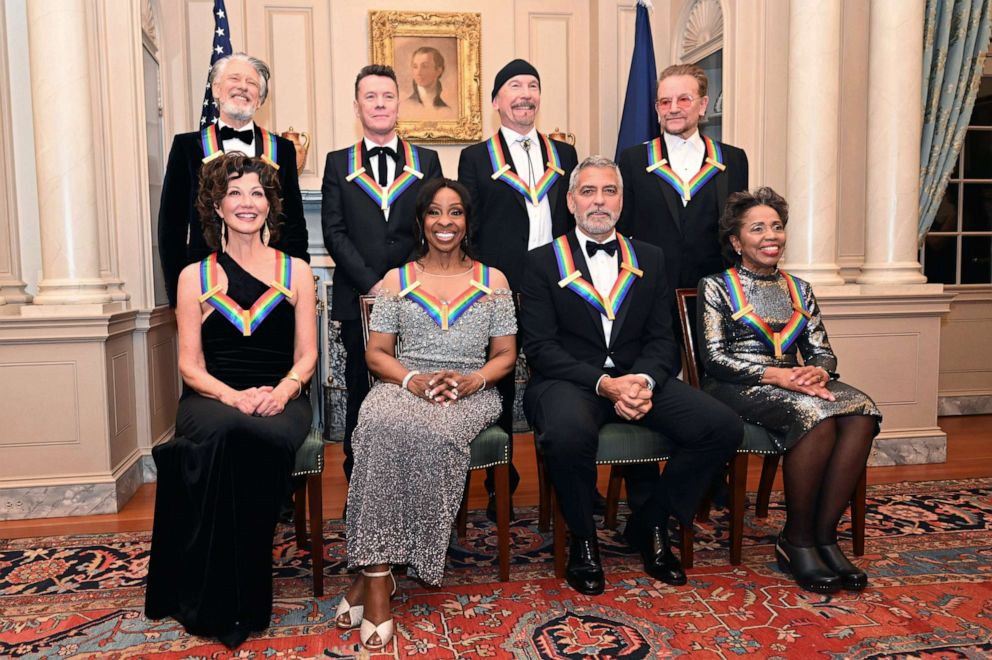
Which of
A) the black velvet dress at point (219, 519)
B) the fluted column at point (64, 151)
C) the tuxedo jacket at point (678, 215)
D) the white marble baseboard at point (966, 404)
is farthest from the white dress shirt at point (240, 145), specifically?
the white marble baseboard at point (966, 404)

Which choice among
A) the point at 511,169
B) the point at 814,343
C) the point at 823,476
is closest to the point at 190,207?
the point at 511,169

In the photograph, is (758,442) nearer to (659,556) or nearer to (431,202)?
(659,556)

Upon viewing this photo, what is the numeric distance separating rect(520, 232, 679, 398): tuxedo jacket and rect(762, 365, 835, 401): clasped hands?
360mm

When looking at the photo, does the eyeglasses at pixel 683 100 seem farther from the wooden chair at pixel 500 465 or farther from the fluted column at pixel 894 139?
the fluted column at pixel 894 139

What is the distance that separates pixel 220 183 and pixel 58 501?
1.86 metres

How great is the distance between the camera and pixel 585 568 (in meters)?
2.76

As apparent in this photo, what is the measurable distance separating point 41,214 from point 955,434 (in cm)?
521

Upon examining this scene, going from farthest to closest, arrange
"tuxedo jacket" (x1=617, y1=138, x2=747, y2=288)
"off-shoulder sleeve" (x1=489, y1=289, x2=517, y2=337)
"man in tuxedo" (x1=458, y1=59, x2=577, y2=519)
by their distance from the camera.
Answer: "tuxedo jacket" (x1=617, y1=138, x2=747, y2=288), "man in tuxedo" (x1=458, y1=59, x2=577, y2=519), "off-shoulder sleeve" (x1=489, y1=289, x2=517, y2=337)

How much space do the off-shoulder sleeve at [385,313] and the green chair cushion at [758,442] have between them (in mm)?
1316

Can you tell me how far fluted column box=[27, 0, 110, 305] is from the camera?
3.70 metres

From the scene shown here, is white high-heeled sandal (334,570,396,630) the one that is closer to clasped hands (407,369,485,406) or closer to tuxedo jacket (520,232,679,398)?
clasped hands (407,369,485,406)

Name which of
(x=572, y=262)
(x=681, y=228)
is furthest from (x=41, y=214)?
(x=681, y=228)

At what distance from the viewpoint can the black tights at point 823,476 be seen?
2.82 m

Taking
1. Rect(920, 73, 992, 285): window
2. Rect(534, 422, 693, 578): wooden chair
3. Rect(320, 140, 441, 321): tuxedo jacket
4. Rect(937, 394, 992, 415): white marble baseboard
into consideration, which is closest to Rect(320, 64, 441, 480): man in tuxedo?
Rect(320, 140, 441, 321): tuxedo jacket
